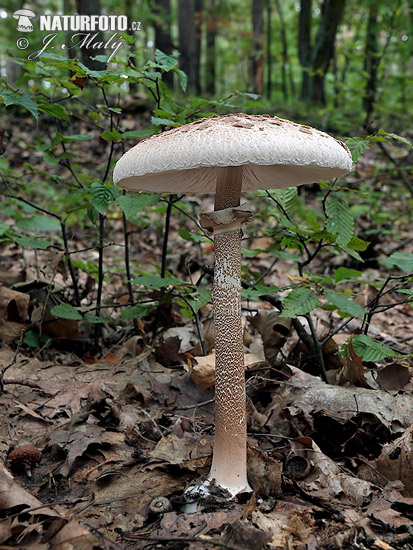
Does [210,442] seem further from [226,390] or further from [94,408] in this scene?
[94,408]

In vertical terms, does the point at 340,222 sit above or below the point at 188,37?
below

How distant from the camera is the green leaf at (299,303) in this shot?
2.52m

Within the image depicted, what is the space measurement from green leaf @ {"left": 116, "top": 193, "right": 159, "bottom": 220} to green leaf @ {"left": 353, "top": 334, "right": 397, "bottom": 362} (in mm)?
1561

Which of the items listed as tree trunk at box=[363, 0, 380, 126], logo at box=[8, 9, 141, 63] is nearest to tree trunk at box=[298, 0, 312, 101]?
tree trunk at box=[363, 0, 380, 126]

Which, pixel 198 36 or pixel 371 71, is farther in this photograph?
pixel 198 36

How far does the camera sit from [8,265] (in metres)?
5.24

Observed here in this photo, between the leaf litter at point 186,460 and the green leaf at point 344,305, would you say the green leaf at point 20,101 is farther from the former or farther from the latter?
the green leaf at point 344,305

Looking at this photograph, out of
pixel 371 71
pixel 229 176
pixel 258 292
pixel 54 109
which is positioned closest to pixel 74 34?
pixel 54 109

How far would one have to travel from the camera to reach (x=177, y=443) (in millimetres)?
A: 2537

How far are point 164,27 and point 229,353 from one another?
1501cm

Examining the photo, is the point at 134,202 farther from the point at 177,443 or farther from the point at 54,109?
the point at 177,443

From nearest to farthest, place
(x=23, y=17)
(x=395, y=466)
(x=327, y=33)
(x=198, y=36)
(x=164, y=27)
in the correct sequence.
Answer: (x=395, y=466) < (x=23, y=17) < (x=327, y=33) < (x=164, y=27) < (x=198, y=36)

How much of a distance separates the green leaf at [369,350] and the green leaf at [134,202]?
1.56m

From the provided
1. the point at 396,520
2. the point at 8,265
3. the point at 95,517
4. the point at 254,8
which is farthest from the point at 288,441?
the point at 254,8
